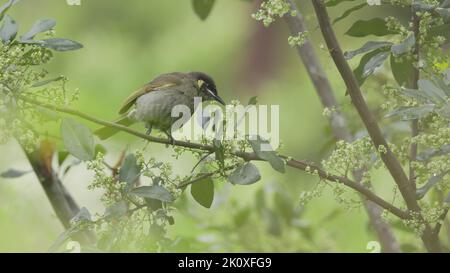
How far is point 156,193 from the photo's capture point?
1890 millimetres

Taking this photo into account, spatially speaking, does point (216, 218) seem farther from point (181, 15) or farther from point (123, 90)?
point (181, 15)

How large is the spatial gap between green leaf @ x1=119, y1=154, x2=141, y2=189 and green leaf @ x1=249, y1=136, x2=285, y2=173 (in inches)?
10.1

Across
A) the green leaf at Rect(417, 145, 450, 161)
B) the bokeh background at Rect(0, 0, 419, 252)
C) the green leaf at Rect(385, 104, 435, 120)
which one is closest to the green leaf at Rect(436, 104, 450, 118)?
the green leaf at Rect(385, 104, 435, 120)

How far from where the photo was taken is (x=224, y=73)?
16.8ft

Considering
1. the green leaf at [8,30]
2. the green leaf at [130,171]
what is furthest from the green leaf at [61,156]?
the green leaf at [8,30]

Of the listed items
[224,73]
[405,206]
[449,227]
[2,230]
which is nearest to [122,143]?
[2,230]

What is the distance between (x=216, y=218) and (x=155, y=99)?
48 cm

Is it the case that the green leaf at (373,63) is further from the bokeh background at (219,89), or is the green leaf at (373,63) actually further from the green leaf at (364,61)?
the bokeh background at (219,89)

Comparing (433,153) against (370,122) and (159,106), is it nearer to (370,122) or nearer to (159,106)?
(370,122)

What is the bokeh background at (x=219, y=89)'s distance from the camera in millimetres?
3141

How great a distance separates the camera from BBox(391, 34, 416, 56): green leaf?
1988 mm

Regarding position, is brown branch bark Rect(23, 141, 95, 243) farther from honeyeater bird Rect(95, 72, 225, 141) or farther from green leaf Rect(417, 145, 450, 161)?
green leaf Rect(417, 145, 450, 161)

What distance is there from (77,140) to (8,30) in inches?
10.7

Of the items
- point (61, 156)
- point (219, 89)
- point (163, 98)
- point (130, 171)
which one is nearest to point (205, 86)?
point (163, 98)
